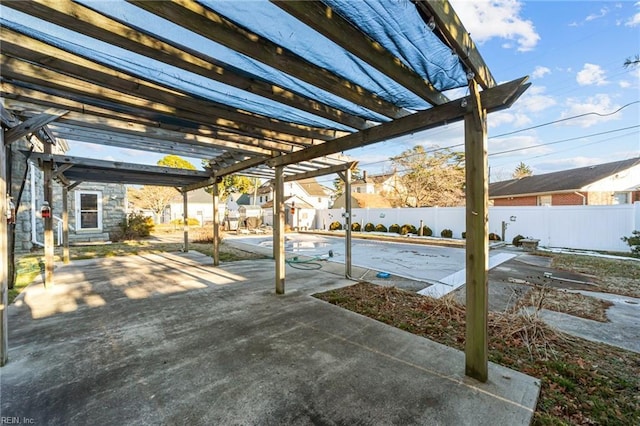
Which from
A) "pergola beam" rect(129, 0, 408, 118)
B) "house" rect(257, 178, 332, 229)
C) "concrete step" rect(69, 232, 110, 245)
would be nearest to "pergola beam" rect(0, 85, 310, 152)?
"pergola beam" rect(129, 0, 408, 118)

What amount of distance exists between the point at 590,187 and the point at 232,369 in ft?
64.8

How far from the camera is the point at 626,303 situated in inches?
171

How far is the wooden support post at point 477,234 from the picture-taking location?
223 centimetres

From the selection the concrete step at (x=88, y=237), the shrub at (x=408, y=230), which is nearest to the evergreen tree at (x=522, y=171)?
the shrub at (x=408, y=230)

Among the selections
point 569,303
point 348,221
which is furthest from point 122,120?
point 569,303

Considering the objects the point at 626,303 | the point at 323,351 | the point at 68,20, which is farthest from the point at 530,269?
the point at 68,20

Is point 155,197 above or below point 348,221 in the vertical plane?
above

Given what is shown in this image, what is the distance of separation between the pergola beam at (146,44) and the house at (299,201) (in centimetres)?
1863

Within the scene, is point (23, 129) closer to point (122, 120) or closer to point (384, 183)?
point (122, 120)

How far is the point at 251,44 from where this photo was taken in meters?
1.82

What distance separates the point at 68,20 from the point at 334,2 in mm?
1488

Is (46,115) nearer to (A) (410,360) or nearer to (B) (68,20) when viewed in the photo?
(B) (68,20)

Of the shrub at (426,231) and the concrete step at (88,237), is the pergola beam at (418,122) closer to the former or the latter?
the concrete step at (88,237)

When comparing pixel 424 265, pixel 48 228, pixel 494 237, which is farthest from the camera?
pixel 494 237
